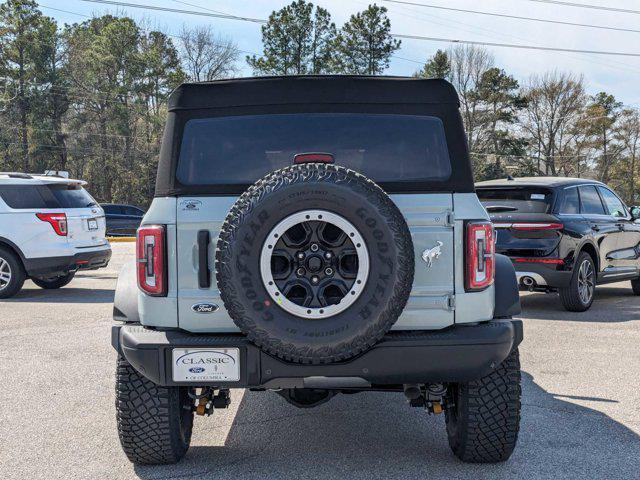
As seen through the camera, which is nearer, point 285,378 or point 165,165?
point 285,378

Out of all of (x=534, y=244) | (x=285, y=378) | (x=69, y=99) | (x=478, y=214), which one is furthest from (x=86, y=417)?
(x=69, y=99)

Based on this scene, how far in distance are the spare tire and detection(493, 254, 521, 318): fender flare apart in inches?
30.5

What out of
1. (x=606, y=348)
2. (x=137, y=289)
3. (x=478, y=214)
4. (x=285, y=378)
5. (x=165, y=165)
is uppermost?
(x=165, y=165)

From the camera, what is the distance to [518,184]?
9391 mm

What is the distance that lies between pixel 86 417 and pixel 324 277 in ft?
8.25

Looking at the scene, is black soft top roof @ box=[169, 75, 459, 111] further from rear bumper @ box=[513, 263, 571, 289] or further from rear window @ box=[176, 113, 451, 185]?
rear bumper @ box=[513, 263, 571, 289]

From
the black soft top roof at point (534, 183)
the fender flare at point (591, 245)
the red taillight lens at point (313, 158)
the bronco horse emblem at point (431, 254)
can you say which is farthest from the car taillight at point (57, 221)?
the bronco horse emblem at point (431, 254)

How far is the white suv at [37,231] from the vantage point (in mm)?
11133

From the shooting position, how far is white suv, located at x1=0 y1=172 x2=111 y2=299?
11133mm

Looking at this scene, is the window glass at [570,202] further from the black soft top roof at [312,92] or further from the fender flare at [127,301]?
the fender flare at [127,301]

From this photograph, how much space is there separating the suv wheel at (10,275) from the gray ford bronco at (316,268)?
7808mm

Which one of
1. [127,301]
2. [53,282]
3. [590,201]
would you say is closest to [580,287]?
[590,201]

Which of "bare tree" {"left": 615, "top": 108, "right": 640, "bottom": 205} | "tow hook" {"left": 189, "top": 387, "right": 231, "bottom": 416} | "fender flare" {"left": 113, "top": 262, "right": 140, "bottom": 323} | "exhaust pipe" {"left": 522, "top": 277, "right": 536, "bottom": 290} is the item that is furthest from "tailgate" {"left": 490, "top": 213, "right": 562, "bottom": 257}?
"bare tree" {"left": 615, "top": 108, "right": 640, "bottom": 205}

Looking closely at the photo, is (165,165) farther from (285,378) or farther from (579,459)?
(579,459)
